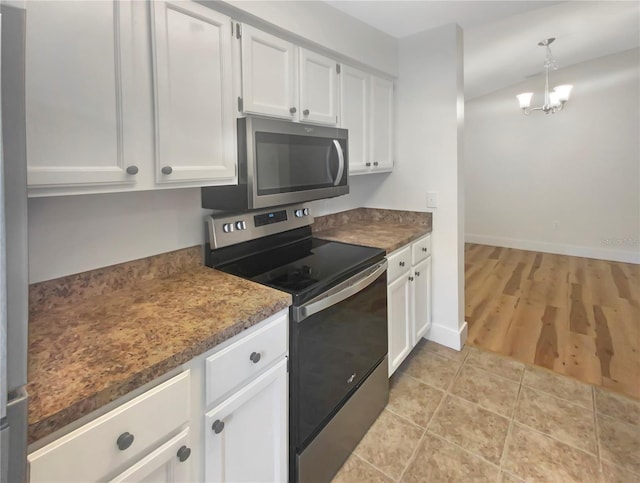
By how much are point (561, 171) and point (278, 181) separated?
17.0 feet

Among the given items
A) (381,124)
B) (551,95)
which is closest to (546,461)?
(381,124)

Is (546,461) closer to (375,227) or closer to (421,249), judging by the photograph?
(421,249)

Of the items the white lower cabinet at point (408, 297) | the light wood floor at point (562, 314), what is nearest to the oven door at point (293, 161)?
the white lower cabinet at point (408, 297)

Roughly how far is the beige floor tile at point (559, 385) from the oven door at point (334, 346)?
114cm

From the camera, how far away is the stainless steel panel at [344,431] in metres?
1.43

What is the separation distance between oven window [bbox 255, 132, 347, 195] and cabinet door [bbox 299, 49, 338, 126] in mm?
162

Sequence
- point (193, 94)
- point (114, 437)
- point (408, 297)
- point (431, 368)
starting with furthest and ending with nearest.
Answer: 1. point (431, 368)
2. point (408, 297)
3. point (193, 94)
4. point (114, 437)

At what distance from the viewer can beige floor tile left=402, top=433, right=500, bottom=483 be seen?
5.18 ft

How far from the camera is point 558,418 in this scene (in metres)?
1.92

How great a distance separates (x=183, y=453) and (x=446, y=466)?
1286 mm

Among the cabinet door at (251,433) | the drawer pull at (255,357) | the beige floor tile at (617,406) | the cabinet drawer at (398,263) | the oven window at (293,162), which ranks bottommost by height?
the beige floor tile at (617,406)

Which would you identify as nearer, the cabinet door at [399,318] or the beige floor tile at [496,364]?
the cabinet door at [399,318]

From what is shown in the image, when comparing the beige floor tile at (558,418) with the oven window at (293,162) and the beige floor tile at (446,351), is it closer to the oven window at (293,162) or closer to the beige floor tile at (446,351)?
the beige floor tile at (446,351)

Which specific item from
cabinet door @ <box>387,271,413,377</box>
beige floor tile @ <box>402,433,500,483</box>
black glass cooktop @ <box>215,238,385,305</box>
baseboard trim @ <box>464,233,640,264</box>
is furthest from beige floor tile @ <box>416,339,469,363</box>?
baseboard trim @ <box>464,233,640,264</box>
